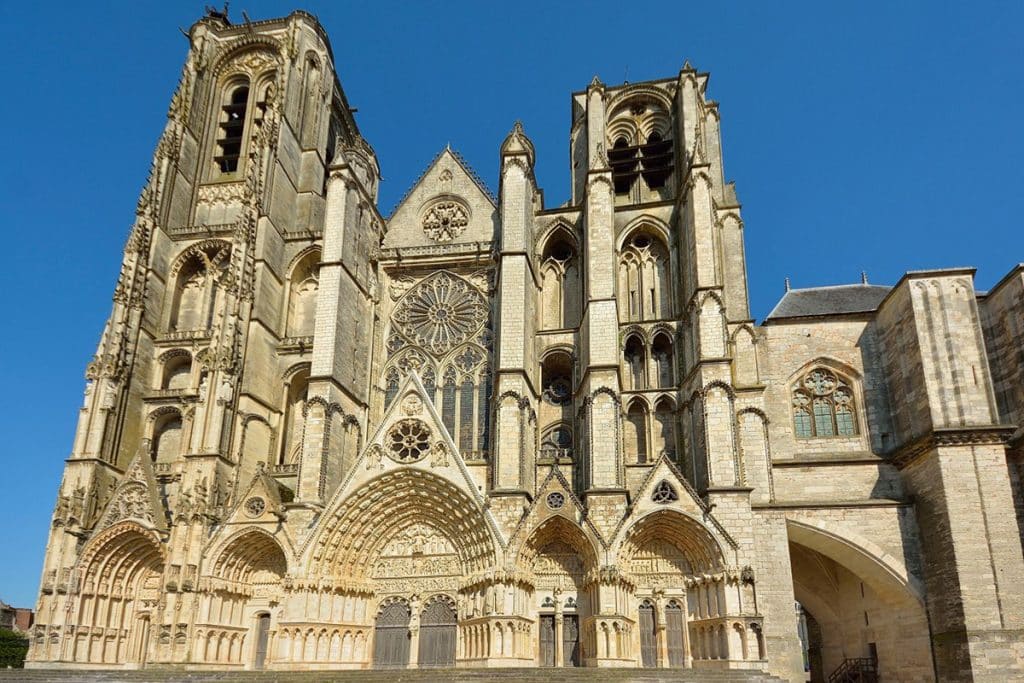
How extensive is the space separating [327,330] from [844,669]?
15.4 meters

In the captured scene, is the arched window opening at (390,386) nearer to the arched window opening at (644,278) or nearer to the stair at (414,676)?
the arched window opening at (644,278)

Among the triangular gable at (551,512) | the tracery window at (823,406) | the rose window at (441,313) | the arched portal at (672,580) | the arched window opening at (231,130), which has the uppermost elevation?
Result: the arched window opening at (231,130)

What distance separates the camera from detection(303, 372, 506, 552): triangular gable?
1745cm

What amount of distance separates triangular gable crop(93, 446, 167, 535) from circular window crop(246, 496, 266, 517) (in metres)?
2.11

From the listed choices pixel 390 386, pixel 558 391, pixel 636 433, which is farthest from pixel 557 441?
pixel 390 386

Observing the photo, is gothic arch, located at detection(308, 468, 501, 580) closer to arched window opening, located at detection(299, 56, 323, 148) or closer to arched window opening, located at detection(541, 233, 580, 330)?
arched window opening, located at detection(541, 233, 580, 330)

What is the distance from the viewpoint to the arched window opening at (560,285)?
2164 cm

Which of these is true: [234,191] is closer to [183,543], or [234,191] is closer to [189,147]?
[189,147]

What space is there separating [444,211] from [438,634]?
40.7 feet

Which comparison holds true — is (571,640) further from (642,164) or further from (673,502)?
(642,164)

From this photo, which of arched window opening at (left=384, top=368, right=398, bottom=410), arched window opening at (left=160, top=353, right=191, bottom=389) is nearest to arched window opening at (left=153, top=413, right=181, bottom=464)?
arched window opening at (left=160, top=353, right=191, bottom=389)

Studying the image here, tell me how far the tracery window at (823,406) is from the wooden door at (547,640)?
7846 millimetres

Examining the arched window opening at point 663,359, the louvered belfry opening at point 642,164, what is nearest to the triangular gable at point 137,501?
the arched window opening at point 663,359

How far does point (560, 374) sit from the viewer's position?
21.1m
